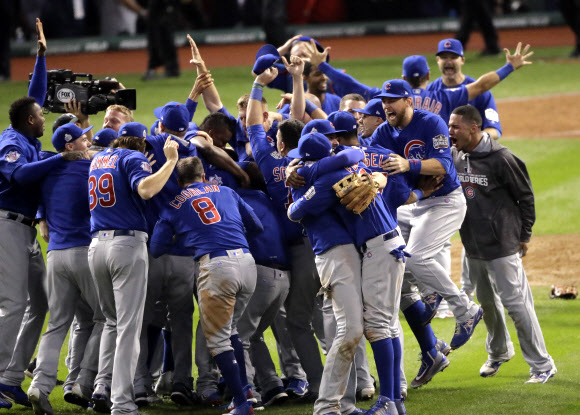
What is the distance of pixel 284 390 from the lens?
661cm

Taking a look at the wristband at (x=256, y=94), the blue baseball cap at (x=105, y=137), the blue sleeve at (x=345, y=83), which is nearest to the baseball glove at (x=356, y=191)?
the wristband at (x=256, y=94)

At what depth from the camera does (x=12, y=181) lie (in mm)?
6590

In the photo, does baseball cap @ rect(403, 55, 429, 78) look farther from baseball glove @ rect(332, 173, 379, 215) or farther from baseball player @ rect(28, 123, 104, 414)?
baseball player @ rect(28, 123, 104, 414)

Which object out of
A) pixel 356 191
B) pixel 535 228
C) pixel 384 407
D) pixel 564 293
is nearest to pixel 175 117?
pixel 356 191

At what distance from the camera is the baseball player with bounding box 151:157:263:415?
5988 millimetres

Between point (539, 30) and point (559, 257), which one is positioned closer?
point (559, 257)

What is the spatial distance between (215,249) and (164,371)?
1340mm

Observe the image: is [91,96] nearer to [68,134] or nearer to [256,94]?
[68,134]

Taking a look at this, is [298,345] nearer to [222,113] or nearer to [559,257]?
[222,113]

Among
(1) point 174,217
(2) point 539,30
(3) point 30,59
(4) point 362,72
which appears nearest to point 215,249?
(1) point 174,217

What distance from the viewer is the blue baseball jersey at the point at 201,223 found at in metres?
6.09

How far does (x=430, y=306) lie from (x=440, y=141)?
1.13 metres

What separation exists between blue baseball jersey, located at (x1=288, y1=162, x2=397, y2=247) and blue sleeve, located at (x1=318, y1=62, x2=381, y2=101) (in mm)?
2602

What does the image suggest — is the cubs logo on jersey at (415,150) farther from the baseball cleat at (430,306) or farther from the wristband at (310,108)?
the baseball cleat at (430,306)
